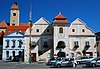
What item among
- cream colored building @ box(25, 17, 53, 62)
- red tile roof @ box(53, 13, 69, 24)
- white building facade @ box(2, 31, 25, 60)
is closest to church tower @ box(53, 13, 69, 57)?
red tile roof @ box(53, 13, 69, 24)

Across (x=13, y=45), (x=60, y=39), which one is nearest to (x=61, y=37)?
(x=60, y=39)

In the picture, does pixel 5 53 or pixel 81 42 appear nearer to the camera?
pixel 81 42

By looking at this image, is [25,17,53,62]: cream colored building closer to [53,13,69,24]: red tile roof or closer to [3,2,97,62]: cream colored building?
[3,2,97,62]: cream colored building

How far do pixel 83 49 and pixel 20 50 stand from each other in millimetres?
21872

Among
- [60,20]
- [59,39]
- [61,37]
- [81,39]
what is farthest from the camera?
[81,39]

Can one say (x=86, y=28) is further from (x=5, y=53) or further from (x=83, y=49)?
(x=5, y=53)

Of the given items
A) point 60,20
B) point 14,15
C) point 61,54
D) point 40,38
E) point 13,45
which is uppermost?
point 14,15

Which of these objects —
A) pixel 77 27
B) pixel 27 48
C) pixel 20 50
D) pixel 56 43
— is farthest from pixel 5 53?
pixel 77 27

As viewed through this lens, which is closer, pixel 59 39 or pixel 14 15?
pixel 59 39

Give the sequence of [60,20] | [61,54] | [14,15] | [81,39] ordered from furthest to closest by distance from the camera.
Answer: [14,15] → [81,39] → [60,20] → [61,54]

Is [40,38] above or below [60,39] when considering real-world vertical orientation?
above

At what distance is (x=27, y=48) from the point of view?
58156 mm

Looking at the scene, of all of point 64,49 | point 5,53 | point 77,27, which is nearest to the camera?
point 64,49

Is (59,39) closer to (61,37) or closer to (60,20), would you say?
(61,37)
